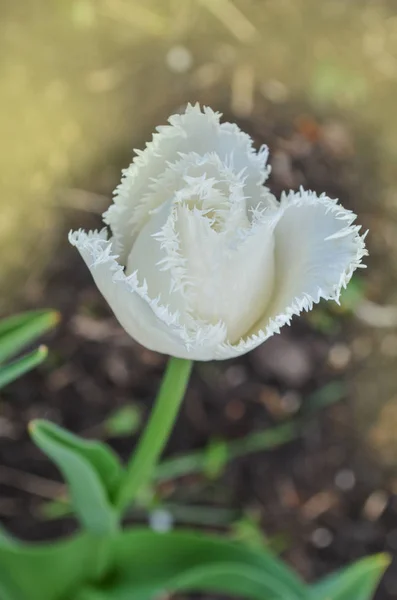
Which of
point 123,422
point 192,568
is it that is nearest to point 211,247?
point 192,568

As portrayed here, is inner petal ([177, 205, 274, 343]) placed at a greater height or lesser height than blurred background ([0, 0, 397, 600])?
lesser

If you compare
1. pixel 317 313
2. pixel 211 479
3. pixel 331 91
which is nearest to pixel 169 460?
pixel 211 479

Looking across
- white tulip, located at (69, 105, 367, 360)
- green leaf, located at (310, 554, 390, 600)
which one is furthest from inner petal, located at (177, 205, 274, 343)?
green leaf, located at (310, 554, 390, 600)

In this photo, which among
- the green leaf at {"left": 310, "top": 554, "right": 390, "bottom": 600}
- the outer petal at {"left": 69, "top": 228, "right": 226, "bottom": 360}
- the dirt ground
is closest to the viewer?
the outer petal at {"left": 69, "top": 228, "right": 226, "bottom": 360}

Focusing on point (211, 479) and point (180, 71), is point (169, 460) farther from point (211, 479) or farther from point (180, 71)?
point (180, 71)

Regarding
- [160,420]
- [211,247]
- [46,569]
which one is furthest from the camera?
[46,569]

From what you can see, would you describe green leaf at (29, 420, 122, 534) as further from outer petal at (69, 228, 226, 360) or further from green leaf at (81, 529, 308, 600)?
A: outer petal at (69, 228, 226, 360)

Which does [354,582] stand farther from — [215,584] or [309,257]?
[309,257]
